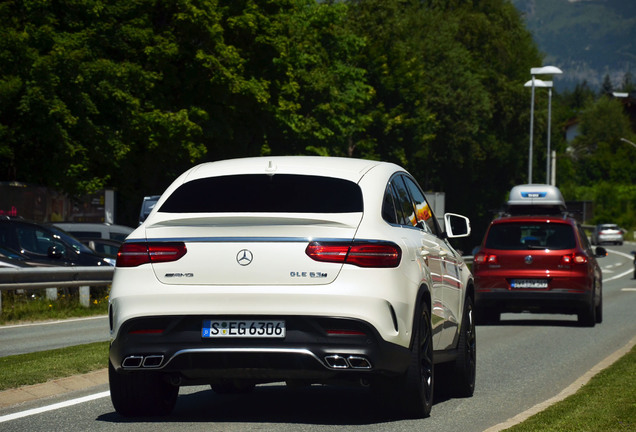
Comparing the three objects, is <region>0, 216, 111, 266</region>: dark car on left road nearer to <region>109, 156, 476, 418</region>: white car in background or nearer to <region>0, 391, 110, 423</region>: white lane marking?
<region>0, 391, 110, 423</region>: white lane marking

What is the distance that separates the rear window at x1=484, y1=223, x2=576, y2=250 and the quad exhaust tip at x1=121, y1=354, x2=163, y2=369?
1380 cm

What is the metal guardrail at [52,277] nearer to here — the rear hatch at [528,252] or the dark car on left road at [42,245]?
the dark car on left road at [42,245]

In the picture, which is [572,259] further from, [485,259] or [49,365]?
[49,365]

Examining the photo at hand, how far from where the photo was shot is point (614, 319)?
24.4 metres

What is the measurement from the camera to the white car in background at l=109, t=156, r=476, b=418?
320 inches

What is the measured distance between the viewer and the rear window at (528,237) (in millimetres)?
21609

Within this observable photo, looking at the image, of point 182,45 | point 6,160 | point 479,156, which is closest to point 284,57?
point 182,45

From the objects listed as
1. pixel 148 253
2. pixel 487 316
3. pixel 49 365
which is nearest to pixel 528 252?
pixel 487 316

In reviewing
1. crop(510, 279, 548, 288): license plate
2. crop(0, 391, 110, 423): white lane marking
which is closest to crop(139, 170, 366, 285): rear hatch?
crop(0, 391, 110, 423): white lane marking

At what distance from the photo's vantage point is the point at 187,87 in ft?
145

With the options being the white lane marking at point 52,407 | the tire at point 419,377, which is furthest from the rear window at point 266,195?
the white lane marking at point 52,407

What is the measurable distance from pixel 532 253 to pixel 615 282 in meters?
27.7

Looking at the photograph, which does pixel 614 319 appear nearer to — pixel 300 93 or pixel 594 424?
pixel 594 424

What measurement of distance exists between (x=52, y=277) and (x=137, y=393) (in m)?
14.5
